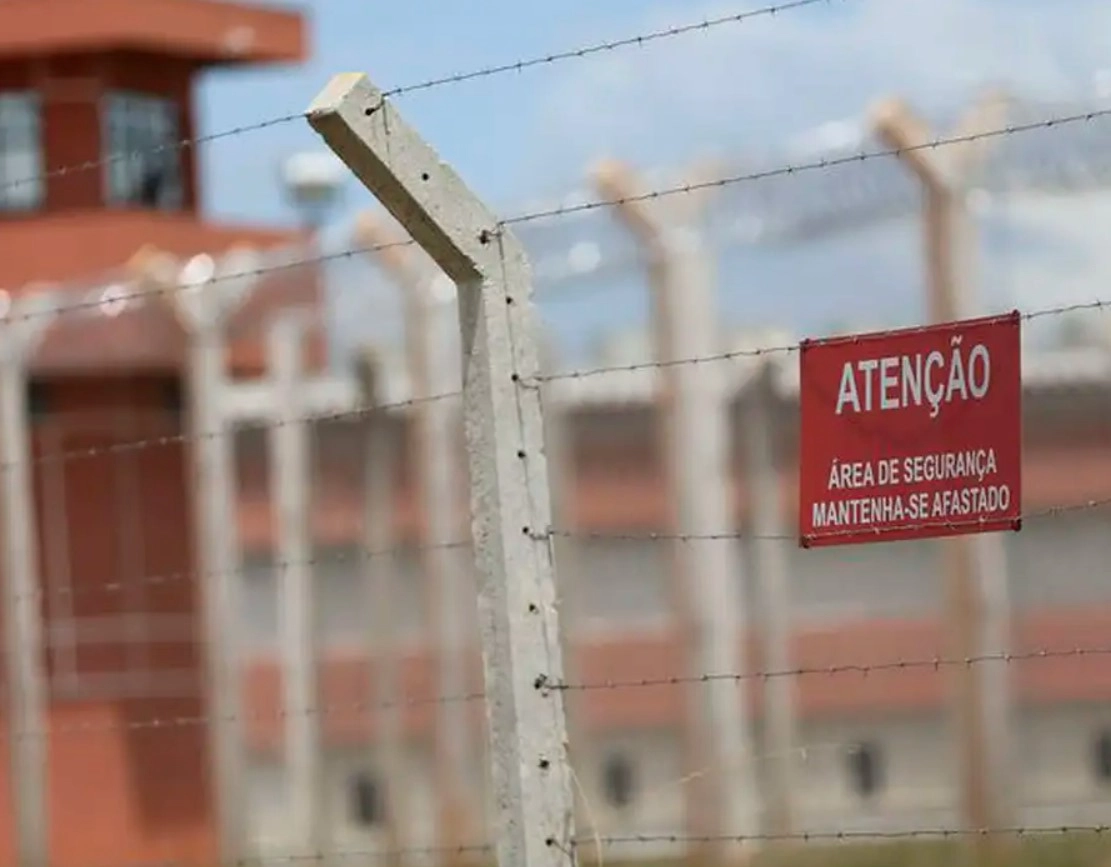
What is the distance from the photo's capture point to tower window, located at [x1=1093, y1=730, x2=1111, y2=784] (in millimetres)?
22188

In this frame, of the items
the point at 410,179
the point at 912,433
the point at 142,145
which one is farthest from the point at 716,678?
the point at 142,145

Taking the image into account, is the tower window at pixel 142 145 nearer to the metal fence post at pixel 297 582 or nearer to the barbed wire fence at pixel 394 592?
the barbed wire fence at pixel 394 592

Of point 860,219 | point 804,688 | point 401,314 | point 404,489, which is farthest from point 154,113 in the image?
point 860,219

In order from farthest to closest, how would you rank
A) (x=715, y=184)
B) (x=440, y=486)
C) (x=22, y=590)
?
1. (x=22, y=590)
2. (x=440, y=486)
3. (x=715, y=184)

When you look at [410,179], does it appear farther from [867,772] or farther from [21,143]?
[21,143]

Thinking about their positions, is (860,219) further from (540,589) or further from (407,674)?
(540,589)

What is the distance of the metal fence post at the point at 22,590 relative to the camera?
22.3 metres

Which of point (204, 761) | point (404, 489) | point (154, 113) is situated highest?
point (154, 113)

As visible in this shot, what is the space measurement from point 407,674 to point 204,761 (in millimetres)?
2071

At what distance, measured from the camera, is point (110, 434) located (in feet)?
83.9

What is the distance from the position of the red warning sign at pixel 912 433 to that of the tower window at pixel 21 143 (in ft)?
65.5

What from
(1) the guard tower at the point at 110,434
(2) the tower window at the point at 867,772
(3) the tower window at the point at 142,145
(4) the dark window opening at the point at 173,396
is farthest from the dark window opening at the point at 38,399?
(2) the tower window at the point at 867,772

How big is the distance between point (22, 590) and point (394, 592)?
356 centimetres

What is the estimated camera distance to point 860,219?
Answer: 17.6 meters
